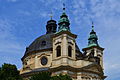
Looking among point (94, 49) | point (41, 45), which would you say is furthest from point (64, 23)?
point (94, 49)

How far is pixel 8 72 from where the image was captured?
44531 millimetres

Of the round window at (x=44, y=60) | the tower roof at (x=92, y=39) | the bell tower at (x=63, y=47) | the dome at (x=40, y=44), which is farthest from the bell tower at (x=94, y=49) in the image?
the round window at (x=44, y=60)

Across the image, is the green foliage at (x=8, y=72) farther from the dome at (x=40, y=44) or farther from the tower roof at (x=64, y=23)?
the dome at (x=40, y=44)

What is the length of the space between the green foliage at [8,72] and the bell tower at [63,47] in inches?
719

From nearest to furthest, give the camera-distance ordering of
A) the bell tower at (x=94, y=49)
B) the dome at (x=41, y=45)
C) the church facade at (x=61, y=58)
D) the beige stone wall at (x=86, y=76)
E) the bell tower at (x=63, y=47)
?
the bell tower at (x=63, y=47)
the church facade at (x=61, y=58)
the beige stone wall at (x=86, y=76)
the dome at (x=41, y=45)
the bell tower at (x=94, y=49)

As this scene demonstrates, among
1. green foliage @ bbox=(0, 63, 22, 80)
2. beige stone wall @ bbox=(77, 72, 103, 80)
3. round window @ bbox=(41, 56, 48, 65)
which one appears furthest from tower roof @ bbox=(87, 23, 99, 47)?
green foliage @ bbox=(0, 63, 22, 80)

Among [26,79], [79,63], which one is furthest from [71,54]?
[26,79]

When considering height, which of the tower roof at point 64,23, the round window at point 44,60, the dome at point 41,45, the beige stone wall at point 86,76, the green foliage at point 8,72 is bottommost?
the green foliage at point 8,72

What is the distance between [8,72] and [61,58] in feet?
64.3

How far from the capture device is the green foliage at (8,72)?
144 ft

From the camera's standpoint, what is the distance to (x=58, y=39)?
65188 mm

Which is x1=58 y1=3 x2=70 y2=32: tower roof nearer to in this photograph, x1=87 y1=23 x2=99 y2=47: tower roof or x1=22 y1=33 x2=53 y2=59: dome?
x1=22 y1=33 x2=53 y2=59: dome

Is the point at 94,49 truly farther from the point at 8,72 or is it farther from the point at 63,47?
the point at 8,72

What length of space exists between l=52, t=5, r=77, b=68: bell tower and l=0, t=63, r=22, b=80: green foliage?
18264 millimetres
